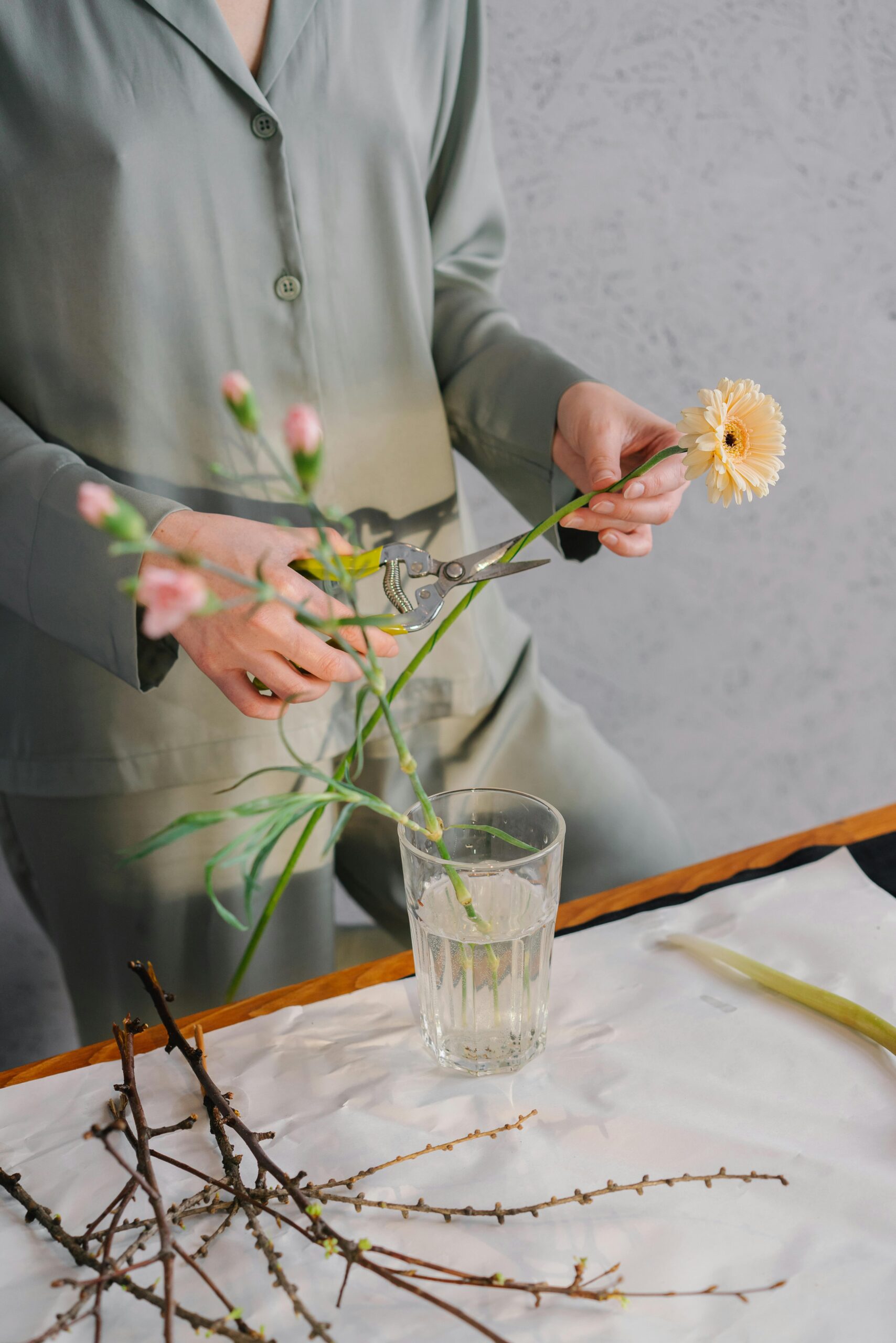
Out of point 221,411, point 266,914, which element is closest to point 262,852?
point 266,914

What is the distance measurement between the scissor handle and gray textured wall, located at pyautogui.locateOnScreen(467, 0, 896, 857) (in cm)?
74

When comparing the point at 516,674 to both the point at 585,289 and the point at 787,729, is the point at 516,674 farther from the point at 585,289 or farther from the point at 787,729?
the point at 787,729

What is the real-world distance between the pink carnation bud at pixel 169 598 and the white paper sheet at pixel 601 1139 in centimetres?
30

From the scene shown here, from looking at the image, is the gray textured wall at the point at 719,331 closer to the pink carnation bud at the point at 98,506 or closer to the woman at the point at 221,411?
the woman at the point at 221,411

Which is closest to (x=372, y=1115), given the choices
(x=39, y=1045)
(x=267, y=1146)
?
(x=267, y=1146)

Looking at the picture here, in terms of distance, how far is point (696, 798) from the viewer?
4.95 ft

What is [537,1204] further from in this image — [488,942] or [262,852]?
[262,852]

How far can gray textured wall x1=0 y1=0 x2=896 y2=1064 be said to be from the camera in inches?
44.1

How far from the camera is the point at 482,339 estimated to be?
80 centimetres

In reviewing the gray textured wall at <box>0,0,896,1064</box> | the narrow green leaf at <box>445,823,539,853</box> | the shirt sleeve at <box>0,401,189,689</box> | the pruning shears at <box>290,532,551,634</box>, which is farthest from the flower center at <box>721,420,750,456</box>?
the gray textured wall at <box>0,0,896,1064</box>

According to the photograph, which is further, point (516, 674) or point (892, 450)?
point (892, 450)

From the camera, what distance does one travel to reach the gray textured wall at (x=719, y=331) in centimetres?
112

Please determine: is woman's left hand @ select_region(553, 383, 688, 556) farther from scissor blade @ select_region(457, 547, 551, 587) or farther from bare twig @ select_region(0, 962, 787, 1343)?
bare twig @ select_region(0, 962, 787, 1343)

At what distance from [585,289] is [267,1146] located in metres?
1.02
